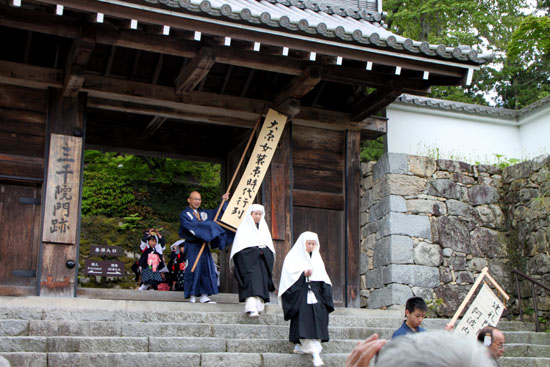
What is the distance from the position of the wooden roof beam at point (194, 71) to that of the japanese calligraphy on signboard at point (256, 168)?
125cm

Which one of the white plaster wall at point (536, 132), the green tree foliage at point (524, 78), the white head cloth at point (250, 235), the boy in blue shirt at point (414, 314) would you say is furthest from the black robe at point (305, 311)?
the green tree foliage at point (524, 78)

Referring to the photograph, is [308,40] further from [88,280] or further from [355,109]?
[88,280]

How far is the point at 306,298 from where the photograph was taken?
789 centimetres

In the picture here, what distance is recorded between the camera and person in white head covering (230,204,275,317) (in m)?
8.62

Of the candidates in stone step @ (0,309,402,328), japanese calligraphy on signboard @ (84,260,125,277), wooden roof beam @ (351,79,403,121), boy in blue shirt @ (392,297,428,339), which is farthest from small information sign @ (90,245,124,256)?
boy in blue shirt @ (392,297,428,339)

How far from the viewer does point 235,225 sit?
968 centimetres

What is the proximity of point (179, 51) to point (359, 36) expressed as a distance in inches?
90.6

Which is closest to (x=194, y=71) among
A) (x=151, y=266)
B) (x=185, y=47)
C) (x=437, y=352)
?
(x=185, y=47)

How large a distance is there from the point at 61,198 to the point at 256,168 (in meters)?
2.73

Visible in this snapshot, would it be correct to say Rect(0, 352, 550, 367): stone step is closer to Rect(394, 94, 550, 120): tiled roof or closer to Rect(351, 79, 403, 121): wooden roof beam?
Rect(351, 79, 403, 121): wooden roof beam

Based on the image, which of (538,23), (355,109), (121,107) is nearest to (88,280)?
(121,107)

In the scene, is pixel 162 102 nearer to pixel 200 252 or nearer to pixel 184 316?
pixel 200 252

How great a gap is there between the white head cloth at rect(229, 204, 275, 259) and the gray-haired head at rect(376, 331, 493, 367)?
712 cm

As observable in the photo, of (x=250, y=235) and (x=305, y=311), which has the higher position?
(x=250, y=235)
